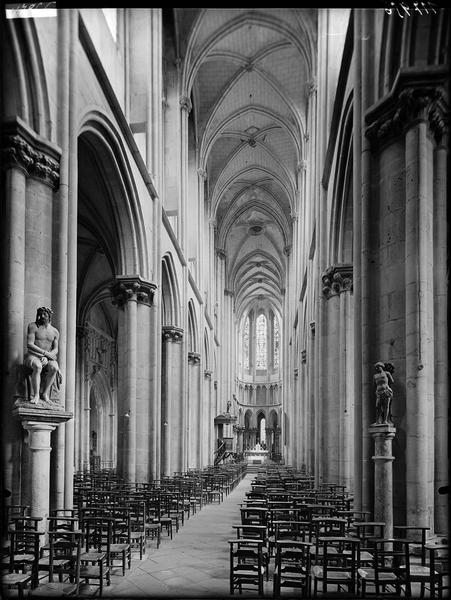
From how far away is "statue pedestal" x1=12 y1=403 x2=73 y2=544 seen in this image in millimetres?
9305

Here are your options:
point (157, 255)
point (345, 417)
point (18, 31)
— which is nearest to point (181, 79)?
point (157, 255)

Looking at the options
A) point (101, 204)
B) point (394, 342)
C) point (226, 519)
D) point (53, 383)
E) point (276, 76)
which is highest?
point (276, 76)

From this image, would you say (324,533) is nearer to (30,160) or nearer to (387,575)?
(387,575)

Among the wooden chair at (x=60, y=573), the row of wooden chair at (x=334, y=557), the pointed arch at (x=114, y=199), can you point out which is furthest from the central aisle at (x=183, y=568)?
the pointed arch at (x=114, y=199)

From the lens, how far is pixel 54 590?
7.50 metres

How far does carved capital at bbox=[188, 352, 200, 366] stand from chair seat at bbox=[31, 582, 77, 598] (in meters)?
26.9

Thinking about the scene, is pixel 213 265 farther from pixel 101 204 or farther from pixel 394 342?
pixel 394 342

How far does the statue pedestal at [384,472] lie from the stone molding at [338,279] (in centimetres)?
842

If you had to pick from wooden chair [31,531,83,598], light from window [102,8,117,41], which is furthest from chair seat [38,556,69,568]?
light from window [102,8,117,41]

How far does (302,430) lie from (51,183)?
84.9 ft

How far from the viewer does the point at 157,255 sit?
20859 mm

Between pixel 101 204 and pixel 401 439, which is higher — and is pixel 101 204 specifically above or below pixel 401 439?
above

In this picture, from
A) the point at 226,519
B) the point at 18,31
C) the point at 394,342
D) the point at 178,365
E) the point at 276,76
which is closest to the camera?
the point at 18,31

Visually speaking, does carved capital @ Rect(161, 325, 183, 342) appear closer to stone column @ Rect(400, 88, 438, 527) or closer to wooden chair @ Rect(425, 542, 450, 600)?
stone column @ Rect(400, 88, 438, 527)
